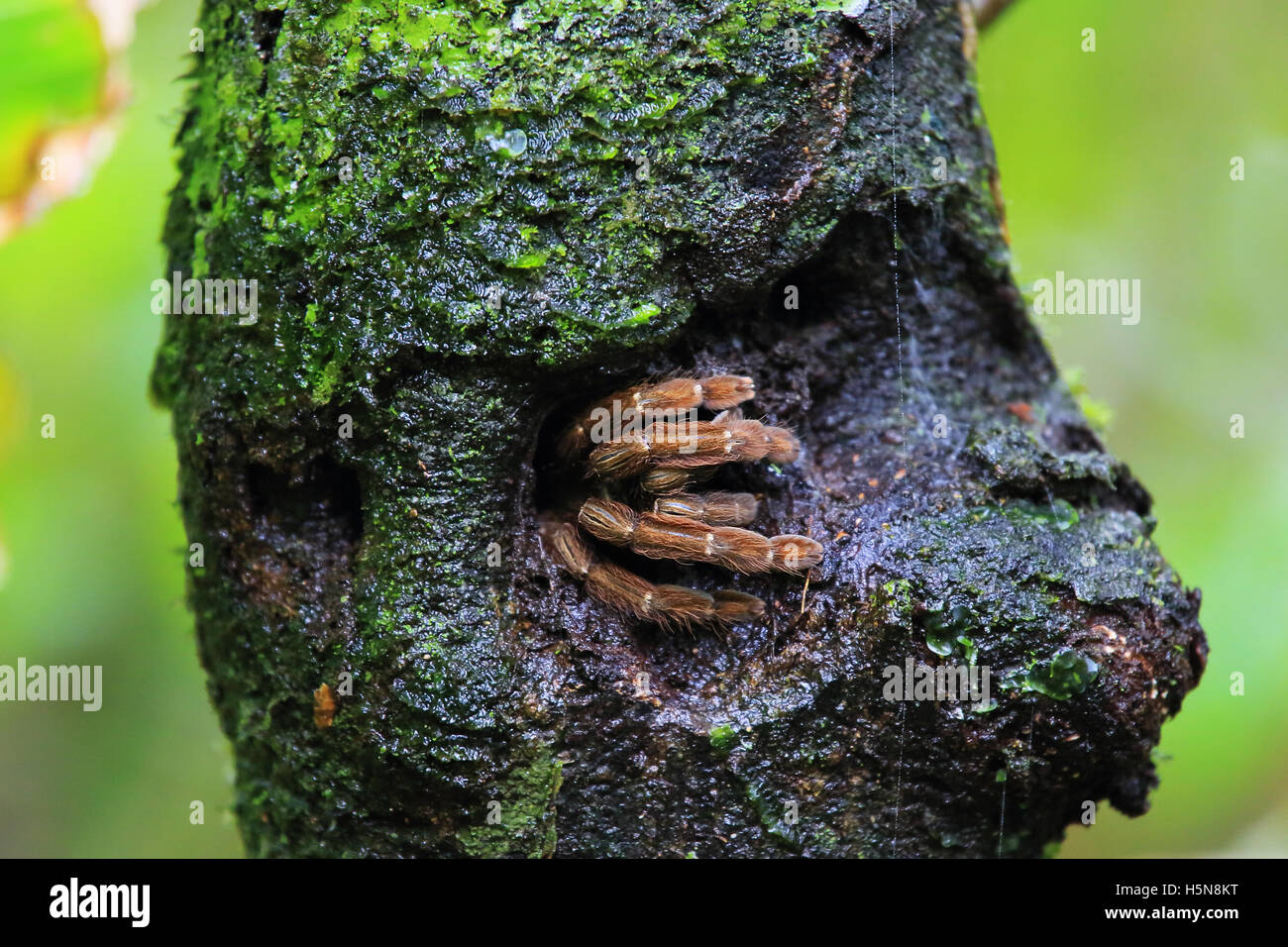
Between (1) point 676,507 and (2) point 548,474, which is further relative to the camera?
(2) point 548,474

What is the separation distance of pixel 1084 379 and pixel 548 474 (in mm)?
4690

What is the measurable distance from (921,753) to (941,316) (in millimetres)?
1211

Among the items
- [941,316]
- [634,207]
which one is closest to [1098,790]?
[941,316]

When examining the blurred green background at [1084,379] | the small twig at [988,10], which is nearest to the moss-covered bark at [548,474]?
the small twig at [988,10]

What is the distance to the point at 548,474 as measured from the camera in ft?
8.38

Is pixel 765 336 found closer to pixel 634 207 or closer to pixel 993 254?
pixel 634 207

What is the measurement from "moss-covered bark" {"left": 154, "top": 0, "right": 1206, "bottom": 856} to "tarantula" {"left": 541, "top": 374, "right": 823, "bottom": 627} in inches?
2.9

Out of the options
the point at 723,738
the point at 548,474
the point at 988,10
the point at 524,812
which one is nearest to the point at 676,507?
the point at 548,474

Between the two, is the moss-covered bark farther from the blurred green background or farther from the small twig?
the blurred green background

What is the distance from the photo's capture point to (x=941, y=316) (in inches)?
108

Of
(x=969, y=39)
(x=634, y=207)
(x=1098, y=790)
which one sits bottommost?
(x=1098, y=790)

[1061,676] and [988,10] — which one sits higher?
[988,10]

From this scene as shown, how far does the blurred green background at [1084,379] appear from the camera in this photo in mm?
5086

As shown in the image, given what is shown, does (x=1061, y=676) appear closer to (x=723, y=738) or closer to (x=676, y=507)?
(x=723, y=738)
